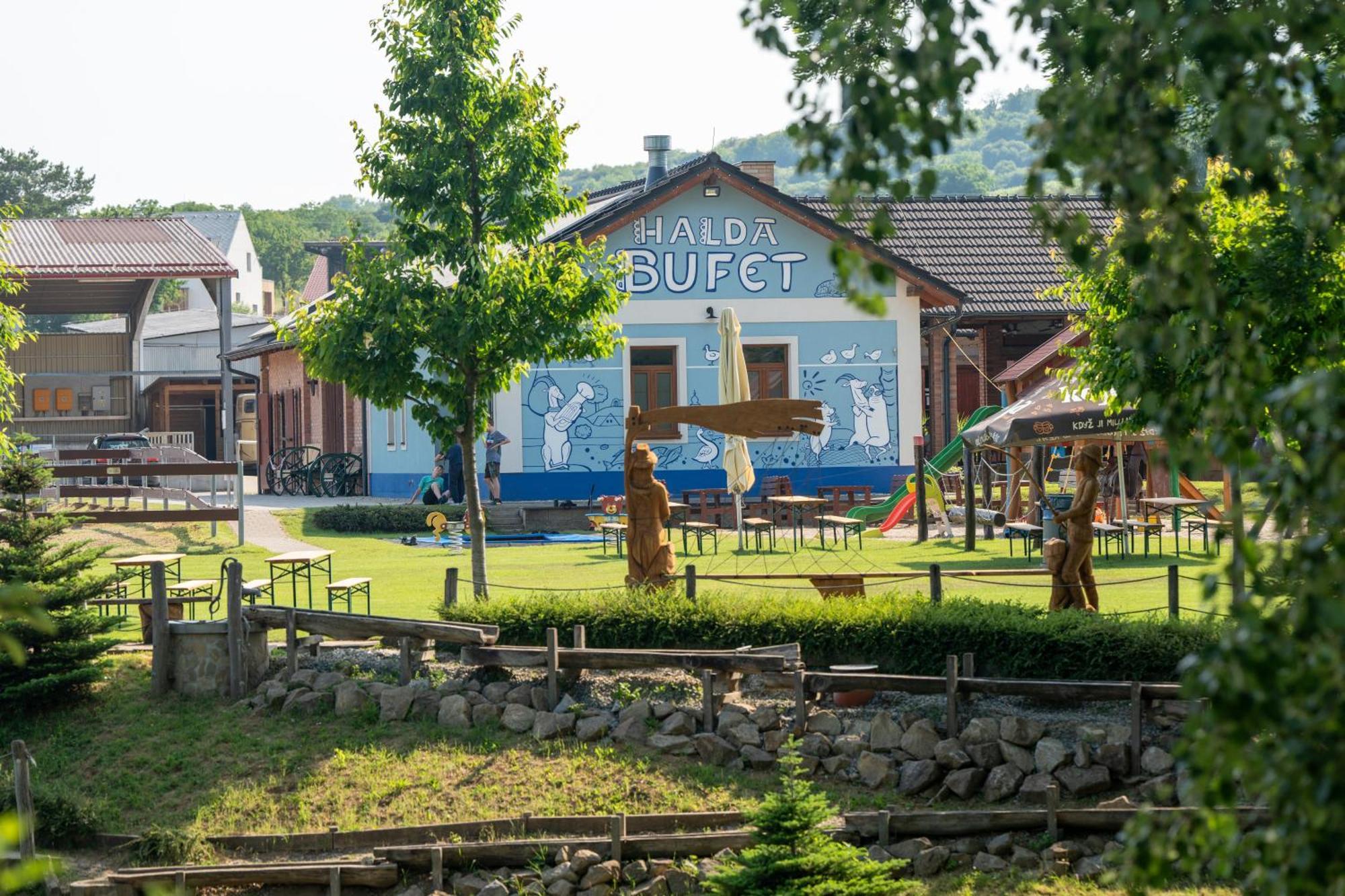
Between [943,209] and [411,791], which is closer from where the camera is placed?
[411,791]

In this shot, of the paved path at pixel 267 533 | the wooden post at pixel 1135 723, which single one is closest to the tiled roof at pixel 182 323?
the paved path at pixel 267 533

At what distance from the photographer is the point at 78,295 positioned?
1529 inches

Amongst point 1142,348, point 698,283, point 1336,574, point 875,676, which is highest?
point 698,283

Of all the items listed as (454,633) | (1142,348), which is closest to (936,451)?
(454,633)

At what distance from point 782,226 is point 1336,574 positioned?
2900 centimetres

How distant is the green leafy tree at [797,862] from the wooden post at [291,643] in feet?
20.1

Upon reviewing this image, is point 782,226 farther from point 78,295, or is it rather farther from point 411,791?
point 411,791

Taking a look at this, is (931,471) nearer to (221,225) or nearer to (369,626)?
(369,626)

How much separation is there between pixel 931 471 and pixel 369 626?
15435 mm

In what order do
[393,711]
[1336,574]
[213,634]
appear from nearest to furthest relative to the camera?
1. [1336,574]
2. [393,711]
3. [213,634]

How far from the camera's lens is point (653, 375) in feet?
105

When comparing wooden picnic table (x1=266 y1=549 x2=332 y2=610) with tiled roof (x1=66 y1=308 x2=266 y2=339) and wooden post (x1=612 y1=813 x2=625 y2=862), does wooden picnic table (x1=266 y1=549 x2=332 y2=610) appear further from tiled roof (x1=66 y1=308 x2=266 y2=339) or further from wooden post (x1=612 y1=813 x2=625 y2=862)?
tiled roof (x1=66 y1=308 x2=266 y2=339)

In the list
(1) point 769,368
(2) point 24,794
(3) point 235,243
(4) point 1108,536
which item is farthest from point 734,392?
(3) point 235,243

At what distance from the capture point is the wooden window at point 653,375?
105 ft
